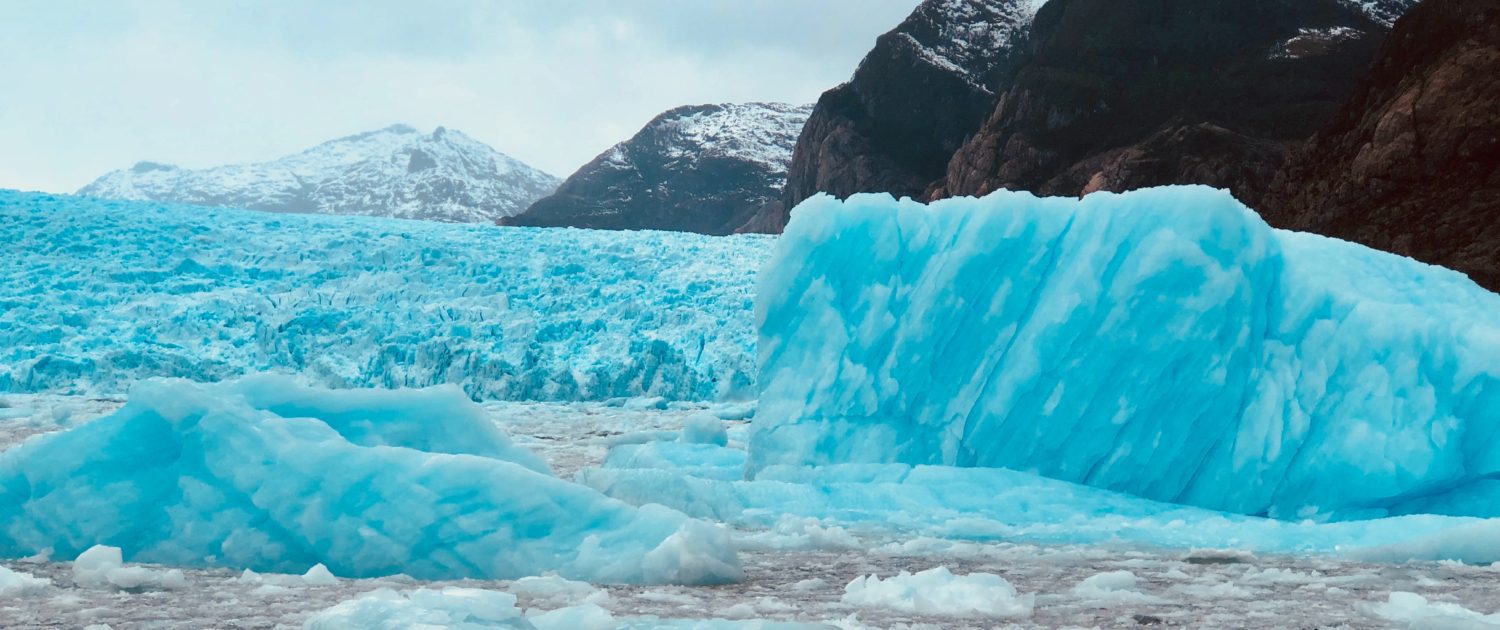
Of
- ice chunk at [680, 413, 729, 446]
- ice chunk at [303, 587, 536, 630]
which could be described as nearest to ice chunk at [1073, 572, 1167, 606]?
ice chunk at [303, 587, 536, 630]

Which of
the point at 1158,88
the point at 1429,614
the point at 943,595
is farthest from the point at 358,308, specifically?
the point at 1158,88

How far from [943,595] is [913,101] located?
40808 mm

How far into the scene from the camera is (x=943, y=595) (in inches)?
126

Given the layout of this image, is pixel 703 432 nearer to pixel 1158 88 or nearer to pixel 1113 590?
pixel 1113 590

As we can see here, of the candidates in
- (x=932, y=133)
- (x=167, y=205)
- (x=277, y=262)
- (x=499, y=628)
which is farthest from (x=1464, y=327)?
(x=932, y=133)

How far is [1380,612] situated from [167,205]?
2037 cm

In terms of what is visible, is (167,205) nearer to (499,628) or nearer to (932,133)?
(499,628)

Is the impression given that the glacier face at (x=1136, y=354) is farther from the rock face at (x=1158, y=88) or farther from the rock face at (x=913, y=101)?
the rock face at (x=913, y=101)

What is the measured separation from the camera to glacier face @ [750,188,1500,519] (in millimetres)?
5562

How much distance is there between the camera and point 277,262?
17047 millimetres

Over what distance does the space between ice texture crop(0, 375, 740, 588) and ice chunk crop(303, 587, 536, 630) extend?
3.45ft

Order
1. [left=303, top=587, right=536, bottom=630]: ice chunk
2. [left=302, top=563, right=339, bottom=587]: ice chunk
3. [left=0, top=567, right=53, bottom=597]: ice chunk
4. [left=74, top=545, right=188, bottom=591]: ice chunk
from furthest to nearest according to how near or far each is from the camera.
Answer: [left=302, top=563, right=339, bottom=587]: ice chunk → [left=74, top=545, right=188, bottom=591]: ice chunk → [left=0, top=567, right=53, bottom=597]: ice chunk → [left=303, top=587, right=536, bottom=630]: ice chunk

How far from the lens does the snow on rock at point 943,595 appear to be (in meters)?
3.11

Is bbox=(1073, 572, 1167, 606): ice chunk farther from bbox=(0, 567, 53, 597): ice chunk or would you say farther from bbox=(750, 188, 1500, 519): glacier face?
bbox=(0, 567, 53, 597): ice chunk
